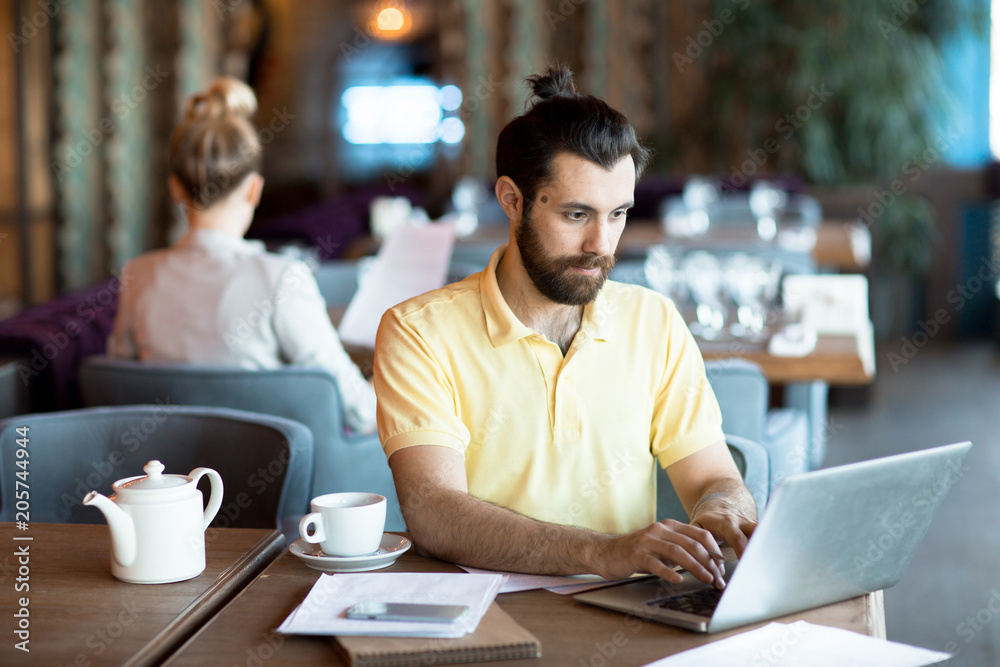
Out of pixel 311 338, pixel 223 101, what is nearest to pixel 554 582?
pixel 311 338

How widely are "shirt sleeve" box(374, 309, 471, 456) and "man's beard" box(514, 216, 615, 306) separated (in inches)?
7.9

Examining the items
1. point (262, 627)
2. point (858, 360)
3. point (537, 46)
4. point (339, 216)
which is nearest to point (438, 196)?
point (537, 46)

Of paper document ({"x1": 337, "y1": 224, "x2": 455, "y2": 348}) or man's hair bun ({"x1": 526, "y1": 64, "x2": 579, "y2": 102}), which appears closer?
man's hair bun ({"x1": 526, "y1": 64, "x2": 579, "y2": 102})

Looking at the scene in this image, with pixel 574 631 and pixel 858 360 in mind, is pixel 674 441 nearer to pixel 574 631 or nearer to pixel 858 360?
pixel 574 631

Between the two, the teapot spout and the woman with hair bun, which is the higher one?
the woman with hair bun

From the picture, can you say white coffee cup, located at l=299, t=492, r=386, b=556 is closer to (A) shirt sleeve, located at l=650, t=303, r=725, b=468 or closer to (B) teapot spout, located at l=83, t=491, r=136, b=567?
(B) teapot spout, located at l=83, t=491, r=136, b=567

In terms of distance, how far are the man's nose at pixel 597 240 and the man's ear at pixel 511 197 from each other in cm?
12

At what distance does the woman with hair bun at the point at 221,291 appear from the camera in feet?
8.06

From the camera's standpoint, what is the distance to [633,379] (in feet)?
5.48

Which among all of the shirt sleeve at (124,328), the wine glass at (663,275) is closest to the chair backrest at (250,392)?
the shirt sleeve at (124,328)

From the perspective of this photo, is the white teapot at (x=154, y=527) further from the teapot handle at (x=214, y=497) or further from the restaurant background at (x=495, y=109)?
the restaurant background at (x=495, y=109)

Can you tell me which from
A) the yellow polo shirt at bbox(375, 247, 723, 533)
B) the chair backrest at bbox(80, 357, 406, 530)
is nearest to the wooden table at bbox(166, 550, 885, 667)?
the yellow polo shirt at bbox(375, 247, 723, 533)

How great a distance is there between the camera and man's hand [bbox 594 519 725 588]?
4.05 ft

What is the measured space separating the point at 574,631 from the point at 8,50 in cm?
699
